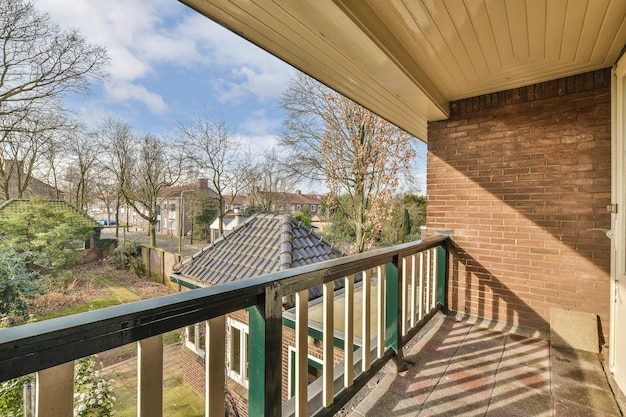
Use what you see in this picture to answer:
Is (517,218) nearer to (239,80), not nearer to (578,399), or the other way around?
(578,399)

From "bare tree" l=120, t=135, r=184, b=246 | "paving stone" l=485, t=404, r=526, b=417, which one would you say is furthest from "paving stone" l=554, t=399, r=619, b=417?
"bare tree" l=120, t=135, r=184, b=246

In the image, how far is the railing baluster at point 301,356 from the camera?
132cm

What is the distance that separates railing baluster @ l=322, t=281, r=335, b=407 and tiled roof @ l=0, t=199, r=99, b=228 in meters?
9.75

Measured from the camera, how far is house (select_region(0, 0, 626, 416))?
1011mm

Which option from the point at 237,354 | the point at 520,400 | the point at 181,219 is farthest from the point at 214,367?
the point at 181,219

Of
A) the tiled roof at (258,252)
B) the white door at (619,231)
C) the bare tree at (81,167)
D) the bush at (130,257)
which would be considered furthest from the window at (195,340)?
the bush at (130,257)

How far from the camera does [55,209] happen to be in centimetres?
864

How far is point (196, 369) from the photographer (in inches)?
248

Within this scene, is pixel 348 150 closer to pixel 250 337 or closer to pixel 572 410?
pixel 572 410

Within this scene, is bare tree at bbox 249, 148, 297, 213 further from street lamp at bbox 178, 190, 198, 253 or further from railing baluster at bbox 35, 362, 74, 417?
railing baluster at bbox 35, 362, 74, 417

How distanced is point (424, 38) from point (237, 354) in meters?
6.23

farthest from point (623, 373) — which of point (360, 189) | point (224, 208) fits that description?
point (224, 208)

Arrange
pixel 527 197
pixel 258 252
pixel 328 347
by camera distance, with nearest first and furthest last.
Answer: pixel 328 347, pixel 527 197, pixel 258 252

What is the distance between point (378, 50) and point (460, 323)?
2.86 meters
